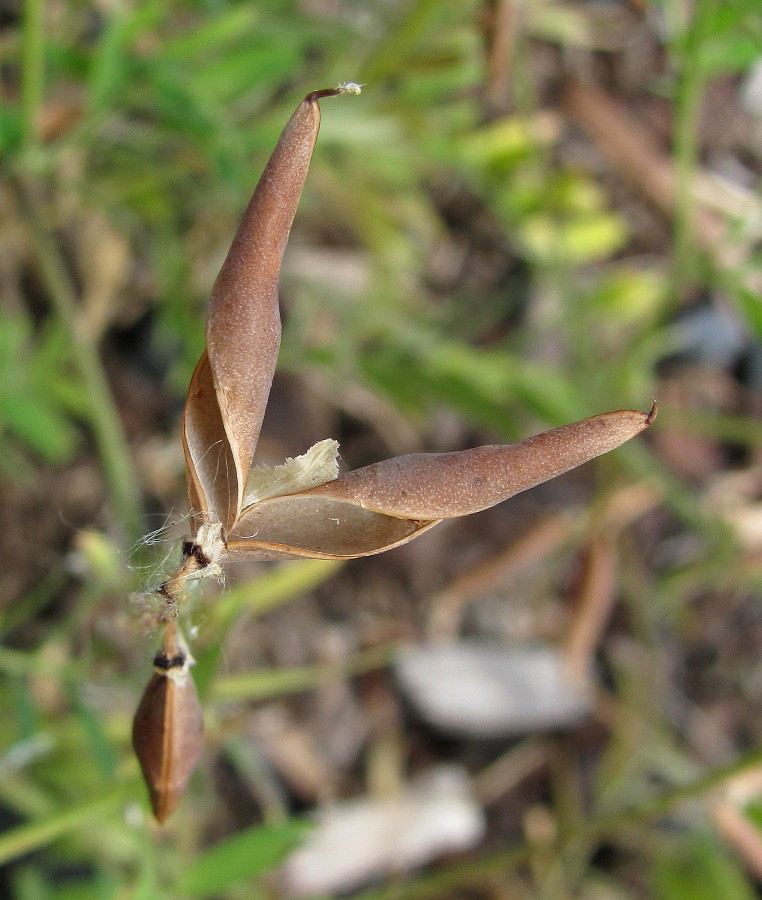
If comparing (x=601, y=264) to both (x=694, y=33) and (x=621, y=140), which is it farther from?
(x=694, y=33)

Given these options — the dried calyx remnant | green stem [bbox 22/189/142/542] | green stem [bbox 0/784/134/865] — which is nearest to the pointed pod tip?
the dried calyx remnant

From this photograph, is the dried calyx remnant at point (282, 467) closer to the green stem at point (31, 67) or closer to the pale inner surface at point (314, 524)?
the pale inner surface at point (314, 524)

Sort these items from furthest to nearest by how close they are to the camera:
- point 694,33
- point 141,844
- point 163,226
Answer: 1. point 163,226
2. point 694,33
3. point 141,844

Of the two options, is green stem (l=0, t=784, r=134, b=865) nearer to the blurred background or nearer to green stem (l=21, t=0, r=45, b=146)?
the blurred background

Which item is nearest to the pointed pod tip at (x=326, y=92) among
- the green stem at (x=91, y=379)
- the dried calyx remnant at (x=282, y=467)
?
the dried calyx remnant at (x=282, y=467)

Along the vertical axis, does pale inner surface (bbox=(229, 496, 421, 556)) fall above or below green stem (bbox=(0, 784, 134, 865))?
above

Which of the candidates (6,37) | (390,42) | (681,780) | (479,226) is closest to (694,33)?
(390,42)
